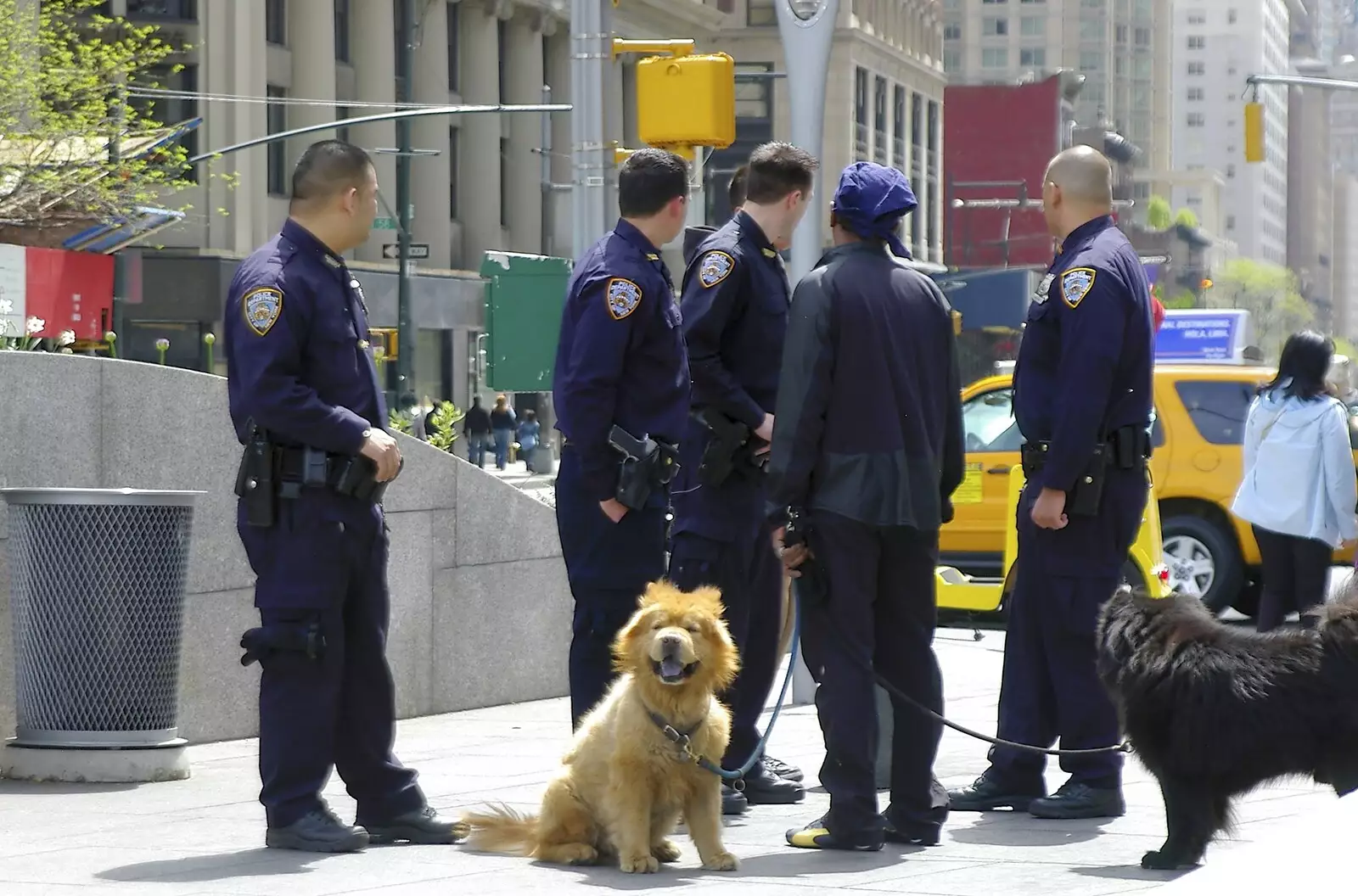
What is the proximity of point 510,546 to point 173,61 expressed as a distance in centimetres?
3601

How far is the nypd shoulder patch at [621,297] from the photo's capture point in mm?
6684

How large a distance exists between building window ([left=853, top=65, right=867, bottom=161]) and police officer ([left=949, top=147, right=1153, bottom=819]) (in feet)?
243

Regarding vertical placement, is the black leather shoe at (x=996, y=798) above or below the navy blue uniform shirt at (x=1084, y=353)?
below

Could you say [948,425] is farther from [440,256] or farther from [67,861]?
[440,256]

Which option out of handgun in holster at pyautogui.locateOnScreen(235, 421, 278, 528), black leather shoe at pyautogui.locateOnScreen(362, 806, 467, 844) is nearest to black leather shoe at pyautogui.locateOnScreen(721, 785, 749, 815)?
black leather shoe at pyautogui.locateOnScreen(362, 806, 467, 844)

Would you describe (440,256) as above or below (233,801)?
above

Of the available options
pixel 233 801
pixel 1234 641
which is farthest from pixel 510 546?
pixel 1234 641

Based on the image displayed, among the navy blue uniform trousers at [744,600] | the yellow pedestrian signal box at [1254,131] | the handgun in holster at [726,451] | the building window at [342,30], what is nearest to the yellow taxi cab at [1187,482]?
the navy blue uniform trousers at [744,600]

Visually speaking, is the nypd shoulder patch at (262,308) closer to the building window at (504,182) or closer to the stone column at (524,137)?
the stone column at (524,137)

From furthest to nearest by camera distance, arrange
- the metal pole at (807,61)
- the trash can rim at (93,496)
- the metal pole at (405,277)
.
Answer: the metal pole at (405,277) → the metal pole at (807,61) → the trash can rim at (93,496)

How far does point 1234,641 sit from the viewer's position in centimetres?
588

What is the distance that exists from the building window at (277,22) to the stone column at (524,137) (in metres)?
10.7

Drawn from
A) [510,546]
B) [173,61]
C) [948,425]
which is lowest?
[510,546]

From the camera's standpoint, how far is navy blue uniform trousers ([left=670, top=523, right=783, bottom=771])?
7059 millimetres
